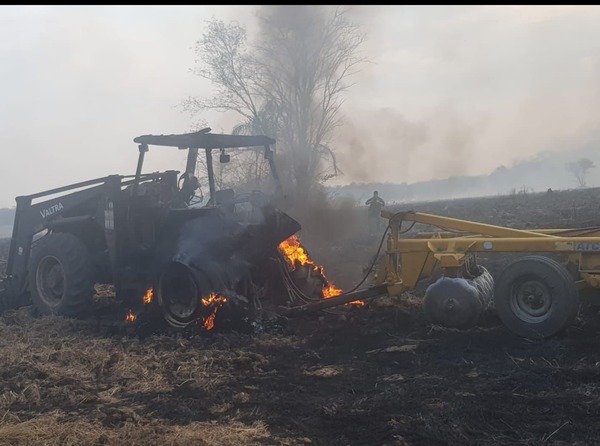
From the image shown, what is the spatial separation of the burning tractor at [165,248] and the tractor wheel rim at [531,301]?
3.05 metres

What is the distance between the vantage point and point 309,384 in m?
5.85

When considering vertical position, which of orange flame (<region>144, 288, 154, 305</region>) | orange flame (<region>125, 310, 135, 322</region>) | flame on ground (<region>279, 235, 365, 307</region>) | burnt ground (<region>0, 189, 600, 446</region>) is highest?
flame on ground (<region>279, 235, 365, 307</region>)

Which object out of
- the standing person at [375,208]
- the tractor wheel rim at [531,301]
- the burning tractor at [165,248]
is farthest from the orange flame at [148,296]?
the standing person at [375,208]

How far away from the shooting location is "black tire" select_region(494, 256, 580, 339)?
22.4 ft

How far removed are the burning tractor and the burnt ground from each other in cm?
59

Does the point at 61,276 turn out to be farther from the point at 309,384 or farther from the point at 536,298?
the point at 536,298

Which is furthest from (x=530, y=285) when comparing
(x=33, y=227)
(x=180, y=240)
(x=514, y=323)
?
(x=33, y=227)

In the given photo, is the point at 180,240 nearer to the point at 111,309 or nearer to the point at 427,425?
the point at 111,309

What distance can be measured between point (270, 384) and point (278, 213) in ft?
10.7

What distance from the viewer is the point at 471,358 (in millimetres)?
6371

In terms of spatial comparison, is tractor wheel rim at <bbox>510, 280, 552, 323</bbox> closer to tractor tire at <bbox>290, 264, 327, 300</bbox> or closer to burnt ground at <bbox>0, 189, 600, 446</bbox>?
burnt ground at <bbox>0, 189, 600, 446</bbox>

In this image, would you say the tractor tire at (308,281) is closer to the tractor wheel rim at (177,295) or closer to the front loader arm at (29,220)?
the tractor wheel rim at (177,295)

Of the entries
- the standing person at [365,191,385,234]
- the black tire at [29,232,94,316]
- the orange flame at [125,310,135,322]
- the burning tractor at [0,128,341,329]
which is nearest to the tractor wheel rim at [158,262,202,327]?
the burning tractor at [0,128,341,329]

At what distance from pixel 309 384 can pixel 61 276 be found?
17.0 ft
